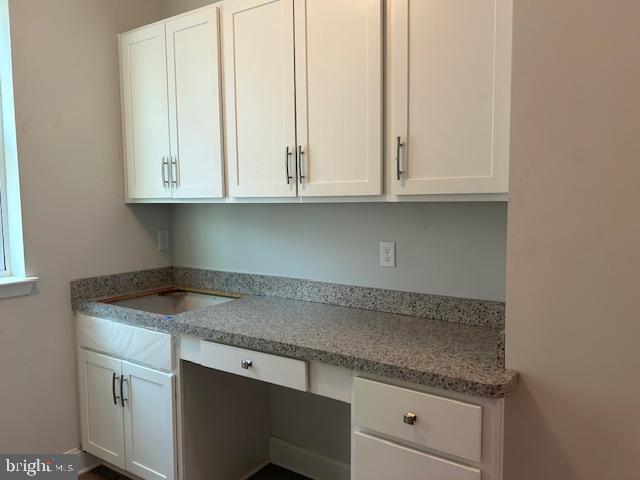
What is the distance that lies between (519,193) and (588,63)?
0.36m

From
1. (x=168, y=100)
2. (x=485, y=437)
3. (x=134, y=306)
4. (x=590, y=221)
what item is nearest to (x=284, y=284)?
(x=134, y=306)

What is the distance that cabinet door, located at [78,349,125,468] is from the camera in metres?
2.32

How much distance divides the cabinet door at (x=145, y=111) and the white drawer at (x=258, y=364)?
0.93 metres

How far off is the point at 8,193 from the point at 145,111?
0.76m

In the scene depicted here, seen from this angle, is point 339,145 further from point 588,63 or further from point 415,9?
point 588,63

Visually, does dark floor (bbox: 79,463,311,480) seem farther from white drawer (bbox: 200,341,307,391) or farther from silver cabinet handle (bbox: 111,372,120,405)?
white drawer (bbox: 200,341,307,391)

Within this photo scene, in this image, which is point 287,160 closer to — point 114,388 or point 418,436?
point 418,436

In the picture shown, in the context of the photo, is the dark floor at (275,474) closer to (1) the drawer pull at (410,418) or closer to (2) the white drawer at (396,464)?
(2) the white drawer at (396,464)

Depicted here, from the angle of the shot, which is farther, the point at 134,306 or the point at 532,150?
the point at 134,306

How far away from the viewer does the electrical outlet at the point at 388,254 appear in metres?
2.12

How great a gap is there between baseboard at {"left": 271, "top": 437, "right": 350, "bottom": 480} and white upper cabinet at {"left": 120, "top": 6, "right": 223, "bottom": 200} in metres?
1.37

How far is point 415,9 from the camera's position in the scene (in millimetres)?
1622

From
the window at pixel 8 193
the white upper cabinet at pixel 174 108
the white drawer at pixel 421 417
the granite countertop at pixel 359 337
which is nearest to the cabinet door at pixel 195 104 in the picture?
the white upper cabinet at pixel 174 108

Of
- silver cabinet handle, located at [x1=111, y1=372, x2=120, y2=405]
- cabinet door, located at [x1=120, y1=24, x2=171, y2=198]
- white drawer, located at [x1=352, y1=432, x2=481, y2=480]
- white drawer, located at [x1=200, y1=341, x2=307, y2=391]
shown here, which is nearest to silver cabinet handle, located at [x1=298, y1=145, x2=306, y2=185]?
white drawer, located at [x1=200, y1=341, x2=307, y2=391]
